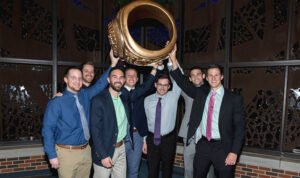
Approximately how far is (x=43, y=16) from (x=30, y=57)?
0.62m

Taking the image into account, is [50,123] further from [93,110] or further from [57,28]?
[57,28]

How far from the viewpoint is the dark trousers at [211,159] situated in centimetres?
244

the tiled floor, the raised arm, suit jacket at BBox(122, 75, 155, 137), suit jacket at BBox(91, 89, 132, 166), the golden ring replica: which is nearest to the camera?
the golden ring replica

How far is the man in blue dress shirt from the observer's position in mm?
2230

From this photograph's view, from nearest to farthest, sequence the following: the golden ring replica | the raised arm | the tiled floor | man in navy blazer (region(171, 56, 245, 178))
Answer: the golden ring replica, man in navy blazer (region(171, 56, 245, 178)), the raised arm, the tiled floor

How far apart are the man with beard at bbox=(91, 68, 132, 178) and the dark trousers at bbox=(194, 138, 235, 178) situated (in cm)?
71

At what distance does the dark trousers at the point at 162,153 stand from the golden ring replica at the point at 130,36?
0.99m

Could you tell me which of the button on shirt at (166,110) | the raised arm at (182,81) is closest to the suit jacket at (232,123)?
the raised arm at (182,81)

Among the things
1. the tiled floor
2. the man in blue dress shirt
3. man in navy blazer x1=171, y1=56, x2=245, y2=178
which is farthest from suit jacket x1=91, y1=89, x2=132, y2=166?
the tiled floor

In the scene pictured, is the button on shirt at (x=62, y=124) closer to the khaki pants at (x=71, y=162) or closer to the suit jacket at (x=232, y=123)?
the khaki pants at (x=71, y=162)

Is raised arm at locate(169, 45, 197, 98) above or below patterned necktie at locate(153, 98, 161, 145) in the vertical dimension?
above

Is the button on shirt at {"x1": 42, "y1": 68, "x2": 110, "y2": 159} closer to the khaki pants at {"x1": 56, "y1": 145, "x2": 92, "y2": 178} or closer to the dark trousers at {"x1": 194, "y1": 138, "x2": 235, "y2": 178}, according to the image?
the khaki pants at {"x1": 56, "y1": 145, "x2": 92, "y2": 178}

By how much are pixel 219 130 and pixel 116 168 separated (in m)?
1.02

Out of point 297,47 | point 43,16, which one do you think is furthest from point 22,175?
Answer: point 297,47
